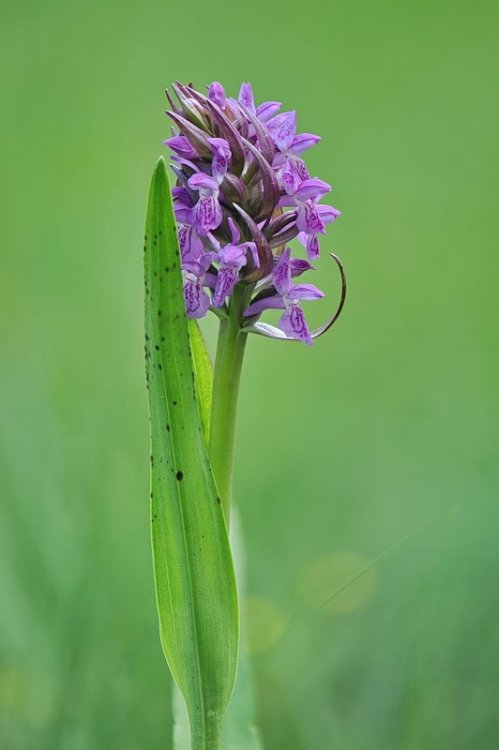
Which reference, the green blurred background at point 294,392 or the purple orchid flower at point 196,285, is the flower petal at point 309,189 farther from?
the green blurred background at point 294,392

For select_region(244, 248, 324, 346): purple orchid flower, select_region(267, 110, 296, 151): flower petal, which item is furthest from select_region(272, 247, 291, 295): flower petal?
select_region(267, 110, 296, 151): flower petal

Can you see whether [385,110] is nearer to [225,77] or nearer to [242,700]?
[225,77]

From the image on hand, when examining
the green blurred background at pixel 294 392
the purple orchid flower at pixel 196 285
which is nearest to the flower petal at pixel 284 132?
the purple orchid flower at pixel 196 285

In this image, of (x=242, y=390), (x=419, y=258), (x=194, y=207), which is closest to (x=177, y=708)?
(x=194, y=207)

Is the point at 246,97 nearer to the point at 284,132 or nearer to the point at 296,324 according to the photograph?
the point at 284,132

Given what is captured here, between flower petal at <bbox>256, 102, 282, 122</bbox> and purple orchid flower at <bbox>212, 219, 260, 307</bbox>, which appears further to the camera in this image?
flower petal at <bbox>256, 102, 282, 122</bbox>

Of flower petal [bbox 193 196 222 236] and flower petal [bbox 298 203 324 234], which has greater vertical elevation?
flower petal [bbox 298 203 324 234]

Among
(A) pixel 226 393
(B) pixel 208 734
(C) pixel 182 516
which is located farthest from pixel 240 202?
(B) pixel 208 734

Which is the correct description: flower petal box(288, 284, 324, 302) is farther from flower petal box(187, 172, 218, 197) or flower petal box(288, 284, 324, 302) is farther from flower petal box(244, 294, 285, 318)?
flower petal box(187, 172, 218, 197)
